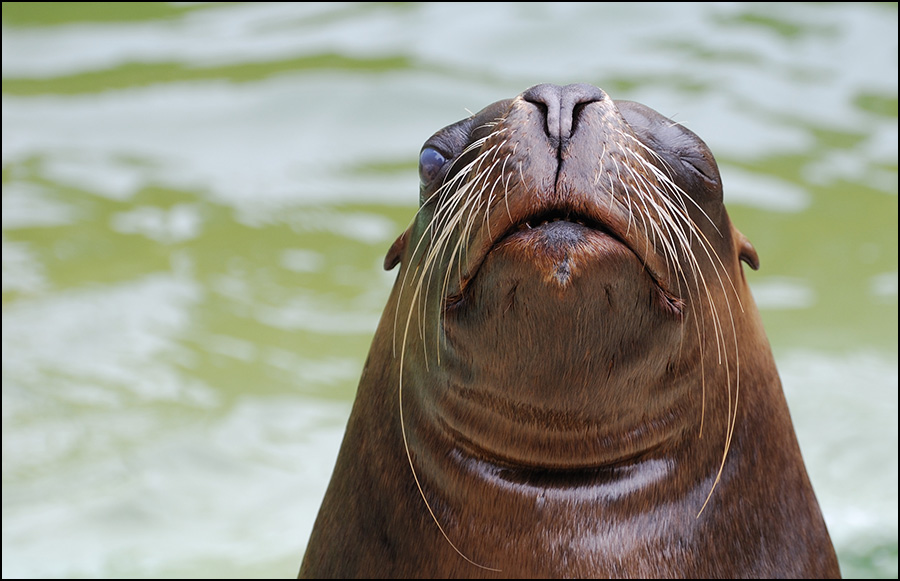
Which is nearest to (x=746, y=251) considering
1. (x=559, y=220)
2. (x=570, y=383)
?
(x=570, y=383)

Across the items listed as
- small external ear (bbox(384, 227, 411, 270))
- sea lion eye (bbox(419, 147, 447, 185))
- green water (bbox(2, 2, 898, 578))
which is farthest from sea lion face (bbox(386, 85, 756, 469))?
green water (bbox(2, 2, 898, 578))

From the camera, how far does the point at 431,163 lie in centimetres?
304

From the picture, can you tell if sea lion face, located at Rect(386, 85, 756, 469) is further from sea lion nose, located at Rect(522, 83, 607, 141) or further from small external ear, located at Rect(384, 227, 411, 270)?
small external ear, located at Rect(384, 227, 411, 270)

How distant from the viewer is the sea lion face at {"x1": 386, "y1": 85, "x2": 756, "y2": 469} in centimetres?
254

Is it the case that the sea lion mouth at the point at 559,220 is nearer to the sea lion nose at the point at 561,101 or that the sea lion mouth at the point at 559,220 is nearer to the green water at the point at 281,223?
the sea lion nose at the point at 561,101

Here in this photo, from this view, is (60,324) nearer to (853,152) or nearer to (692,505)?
(692,505)

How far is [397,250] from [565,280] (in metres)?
0.99

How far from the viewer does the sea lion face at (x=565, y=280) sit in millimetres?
2537

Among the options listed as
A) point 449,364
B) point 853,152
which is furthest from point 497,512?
point 853,152

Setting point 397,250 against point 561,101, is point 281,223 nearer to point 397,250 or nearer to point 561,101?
point 397,250

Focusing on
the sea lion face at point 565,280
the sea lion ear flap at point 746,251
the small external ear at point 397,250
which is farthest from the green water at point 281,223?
the sea lion face at point 565,280

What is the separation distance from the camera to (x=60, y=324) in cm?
705

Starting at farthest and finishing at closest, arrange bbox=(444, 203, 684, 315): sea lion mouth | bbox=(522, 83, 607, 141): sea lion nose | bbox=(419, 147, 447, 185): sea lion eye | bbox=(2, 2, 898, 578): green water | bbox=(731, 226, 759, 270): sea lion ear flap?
bbox=(2, 2, 898, 578): green water
bbox=(731, 226, 759, 270): sea lion ear flap
bbox=(419, 147, 447, 185): sea lion eye
bbox=(522, 83, 607, 141): sea lion nose
bbox=(444, 203, 684, 315): sea lion mouth

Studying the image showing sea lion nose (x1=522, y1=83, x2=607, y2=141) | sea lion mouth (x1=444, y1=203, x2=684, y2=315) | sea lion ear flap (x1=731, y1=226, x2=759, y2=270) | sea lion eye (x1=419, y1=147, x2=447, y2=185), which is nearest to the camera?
sea lion mouth (x1=444, y1=203, x2=684, y2=315)
